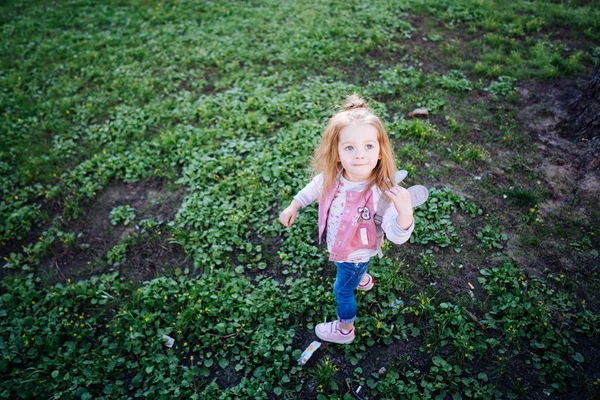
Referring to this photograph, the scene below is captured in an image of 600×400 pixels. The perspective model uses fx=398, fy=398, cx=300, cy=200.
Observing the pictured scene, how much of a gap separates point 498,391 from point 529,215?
6.56 feet

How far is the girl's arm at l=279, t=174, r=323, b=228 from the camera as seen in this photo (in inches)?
123

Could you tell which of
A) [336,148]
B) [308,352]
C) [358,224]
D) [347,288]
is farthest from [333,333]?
[336,148]

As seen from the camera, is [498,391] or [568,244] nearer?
[498,391]

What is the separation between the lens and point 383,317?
3682mm

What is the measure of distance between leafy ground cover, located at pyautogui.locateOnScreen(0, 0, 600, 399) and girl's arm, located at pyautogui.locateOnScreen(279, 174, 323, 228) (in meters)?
1.15

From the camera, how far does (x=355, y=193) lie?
9.63 ft

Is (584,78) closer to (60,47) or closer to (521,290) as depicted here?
(521,290)

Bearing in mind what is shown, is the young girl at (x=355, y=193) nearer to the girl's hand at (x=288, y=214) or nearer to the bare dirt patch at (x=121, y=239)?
the girl's hand at (x=288, y=214)

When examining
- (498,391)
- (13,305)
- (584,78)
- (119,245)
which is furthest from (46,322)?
(584,78)

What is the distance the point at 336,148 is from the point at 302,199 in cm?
52

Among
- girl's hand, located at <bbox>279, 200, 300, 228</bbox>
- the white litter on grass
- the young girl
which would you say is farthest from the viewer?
the white litter on grass

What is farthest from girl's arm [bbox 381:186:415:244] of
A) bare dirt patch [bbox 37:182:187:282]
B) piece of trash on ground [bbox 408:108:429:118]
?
piece of trash on ground [bbox 408:108:429:118]

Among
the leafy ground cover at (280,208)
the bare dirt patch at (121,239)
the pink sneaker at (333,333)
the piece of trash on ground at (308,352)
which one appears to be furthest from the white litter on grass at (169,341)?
the pink sneaker at (333,333)

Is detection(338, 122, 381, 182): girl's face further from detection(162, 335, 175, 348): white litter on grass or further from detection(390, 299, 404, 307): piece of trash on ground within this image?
detection(162, 335, 175, 348): white litter on grass
